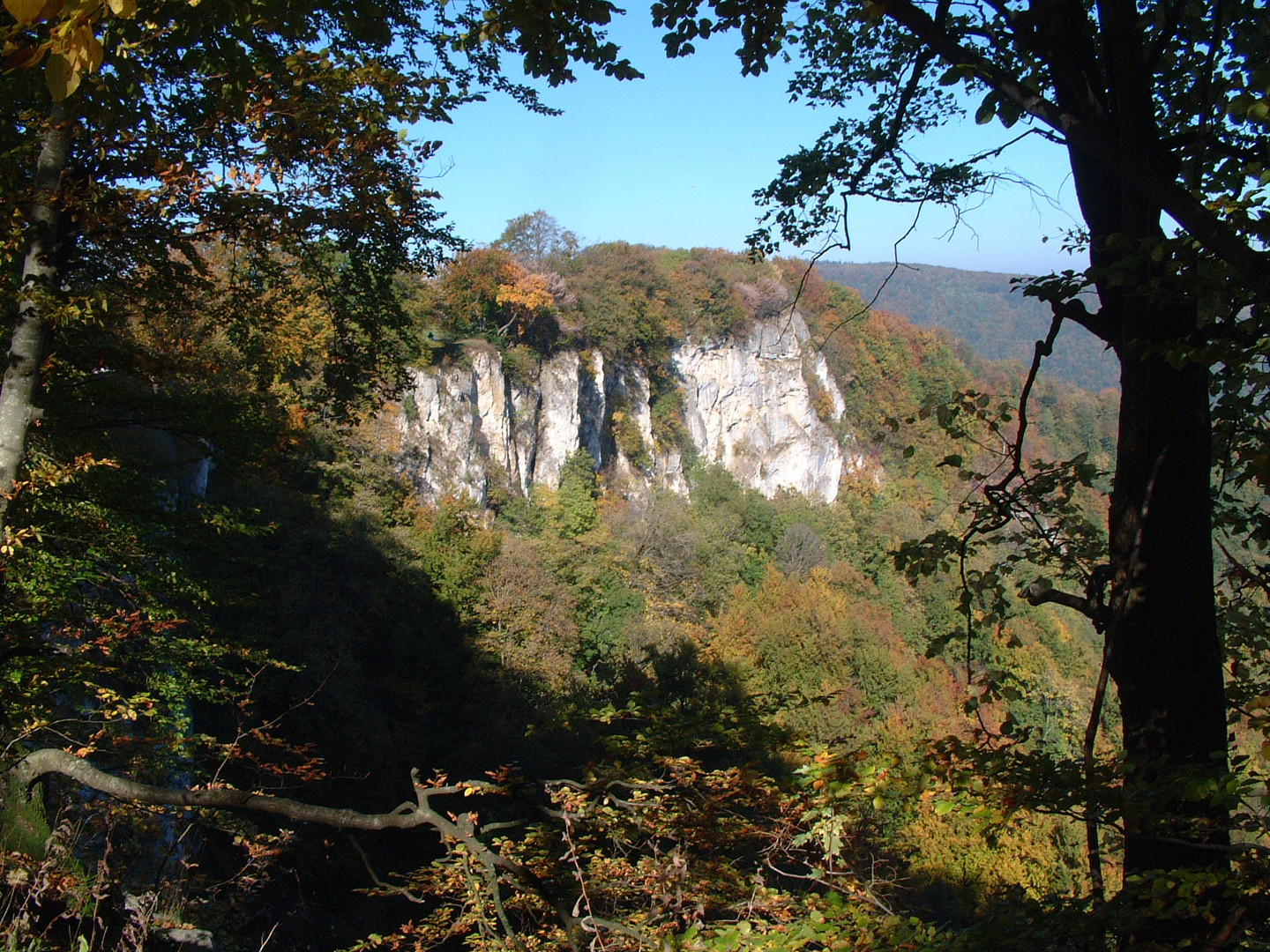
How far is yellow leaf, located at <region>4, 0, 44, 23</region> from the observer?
0.80 m

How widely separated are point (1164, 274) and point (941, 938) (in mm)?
1687

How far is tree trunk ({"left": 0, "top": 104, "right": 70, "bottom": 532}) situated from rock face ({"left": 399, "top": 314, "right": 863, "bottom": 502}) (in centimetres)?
1308

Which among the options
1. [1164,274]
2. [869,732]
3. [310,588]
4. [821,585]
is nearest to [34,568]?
[1164,274]

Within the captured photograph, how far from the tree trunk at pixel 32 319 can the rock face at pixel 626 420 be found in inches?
515

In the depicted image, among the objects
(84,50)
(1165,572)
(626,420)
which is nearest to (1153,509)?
(1165,572)

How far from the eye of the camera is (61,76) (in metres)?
0.96

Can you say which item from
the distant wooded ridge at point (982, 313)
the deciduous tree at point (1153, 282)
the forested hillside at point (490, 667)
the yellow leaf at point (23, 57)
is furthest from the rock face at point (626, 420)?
the distant wooded ridge at point (982, 313)

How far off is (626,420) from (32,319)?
35.4 meters

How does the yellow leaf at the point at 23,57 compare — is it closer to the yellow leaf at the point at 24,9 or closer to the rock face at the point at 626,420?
the yellow leaf at the point at 24,9

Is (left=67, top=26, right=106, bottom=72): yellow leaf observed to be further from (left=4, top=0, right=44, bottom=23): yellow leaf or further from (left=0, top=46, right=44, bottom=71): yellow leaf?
(left=4, top=0, right=44, bottom=23): yellow leaf

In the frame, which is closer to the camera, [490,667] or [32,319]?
[32,319]

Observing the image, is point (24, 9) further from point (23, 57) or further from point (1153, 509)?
point (1153, 509)

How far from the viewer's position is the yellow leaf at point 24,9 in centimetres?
80

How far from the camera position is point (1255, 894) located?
1524 millimetres
